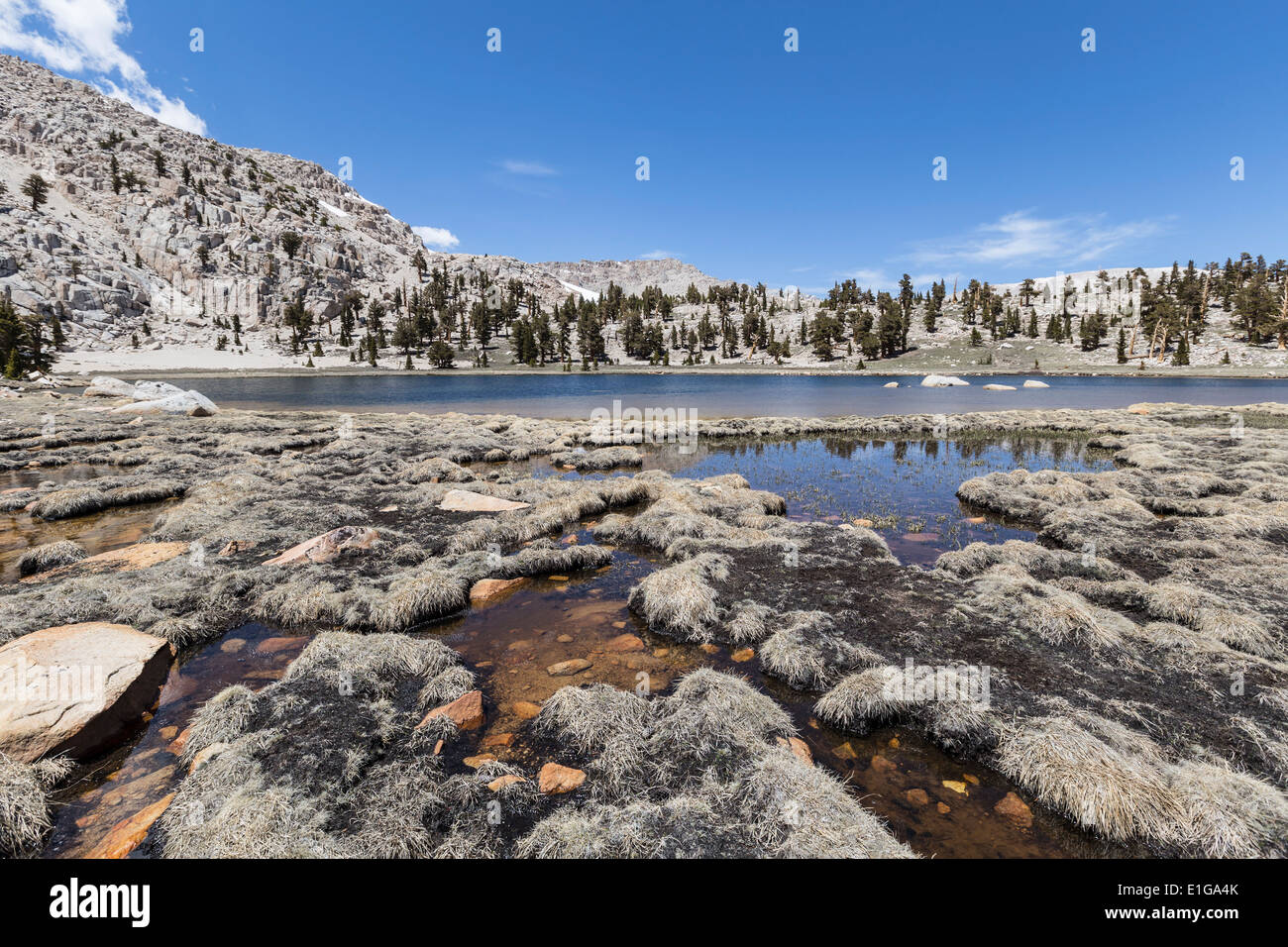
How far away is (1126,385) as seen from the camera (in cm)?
8675

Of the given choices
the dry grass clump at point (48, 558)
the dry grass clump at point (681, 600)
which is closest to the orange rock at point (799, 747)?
the dry grass clump at point (681, 600)

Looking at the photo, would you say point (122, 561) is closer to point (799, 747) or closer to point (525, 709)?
point (525, 709)

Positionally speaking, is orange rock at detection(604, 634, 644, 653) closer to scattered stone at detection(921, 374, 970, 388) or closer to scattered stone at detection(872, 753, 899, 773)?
scattered stone at detection(872, 753, 899, 773)

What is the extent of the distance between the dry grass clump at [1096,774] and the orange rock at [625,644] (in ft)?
20.7

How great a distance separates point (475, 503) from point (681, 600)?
11.0 m

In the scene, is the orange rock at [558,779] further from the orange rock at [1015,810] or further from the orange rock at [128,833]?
the orange rock at [1015,810]

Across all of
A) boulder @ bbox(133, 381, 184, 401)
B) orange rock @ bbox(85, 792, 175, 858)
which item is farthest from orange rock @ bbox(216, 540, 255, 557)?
boulder @ bbox(133, 381, 184, 401)

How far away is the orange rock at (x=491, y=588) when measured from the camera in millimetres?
12695

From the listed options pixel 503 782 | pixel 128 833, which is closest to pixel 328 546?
pixel 128 833

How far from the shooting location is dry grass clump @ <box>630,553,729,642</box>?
11.0 metres

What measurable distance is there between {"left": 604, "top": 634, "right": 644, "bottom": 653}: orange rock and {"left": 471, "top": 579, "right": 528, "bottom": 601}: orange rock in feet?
12.5

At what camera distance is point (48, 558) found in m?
13.6
